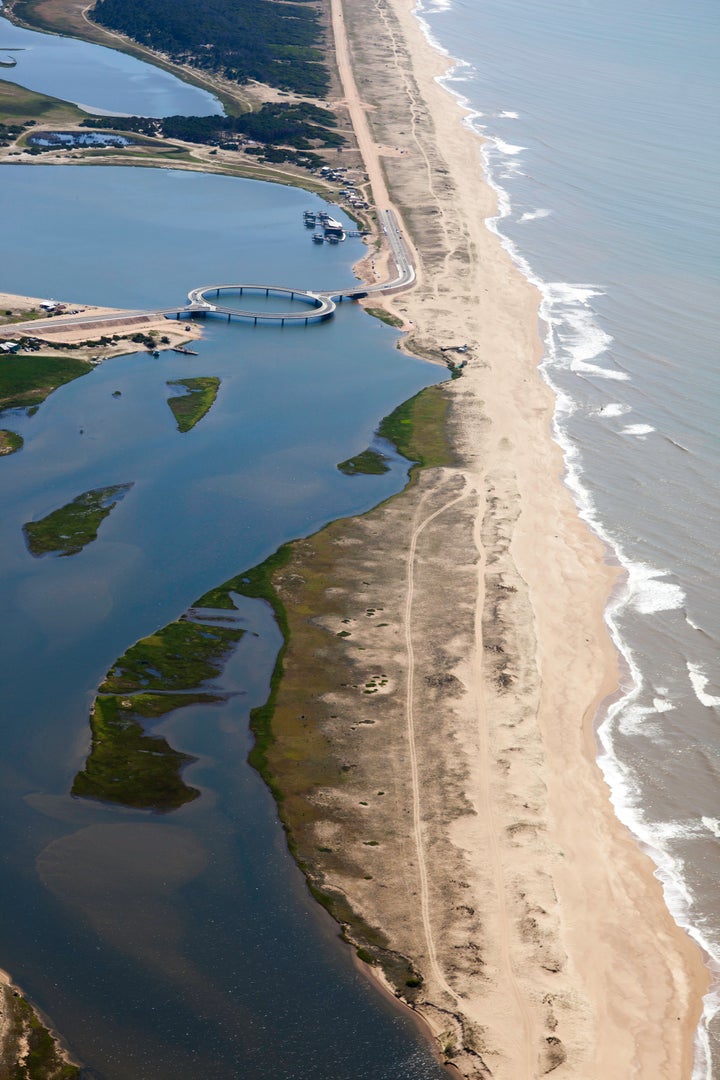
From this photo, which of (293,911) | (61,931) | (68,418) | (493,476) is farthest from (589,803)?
(68,418)

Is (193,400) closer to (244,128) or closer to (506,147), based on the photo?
(244,128)

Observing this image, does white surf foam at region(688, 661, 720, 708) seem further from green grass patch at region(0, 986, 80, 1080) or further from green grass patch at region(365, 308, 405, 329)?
green grass patch at region(365, 308, 405, 329)

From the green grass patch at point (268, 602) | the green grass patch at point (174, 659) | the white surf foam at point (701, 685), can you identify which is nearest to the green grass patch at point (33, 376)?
the green grass patch at point (268, 602)

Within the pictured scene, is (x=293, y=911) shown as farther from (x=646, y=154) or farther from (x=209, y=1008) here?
(x=646, y=154)

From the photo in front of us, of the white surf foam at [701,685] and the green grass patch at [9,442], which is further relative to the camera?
the green grass patch at [9,442]

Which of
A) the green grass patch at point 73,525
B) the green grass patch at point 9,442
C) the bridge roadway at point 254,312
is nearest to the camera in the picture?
the green grass patch at point 73,525

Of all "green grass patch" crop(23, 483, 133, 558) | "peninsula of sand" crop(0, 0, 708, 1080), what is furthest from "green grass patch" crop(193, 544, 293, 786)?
"green grass patch" crop(23, 483, 133, 558)

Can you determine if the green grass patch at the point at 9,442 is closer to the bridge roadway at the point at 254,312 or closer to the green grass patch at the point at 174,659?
the bridge roadway at the point at 254,312
